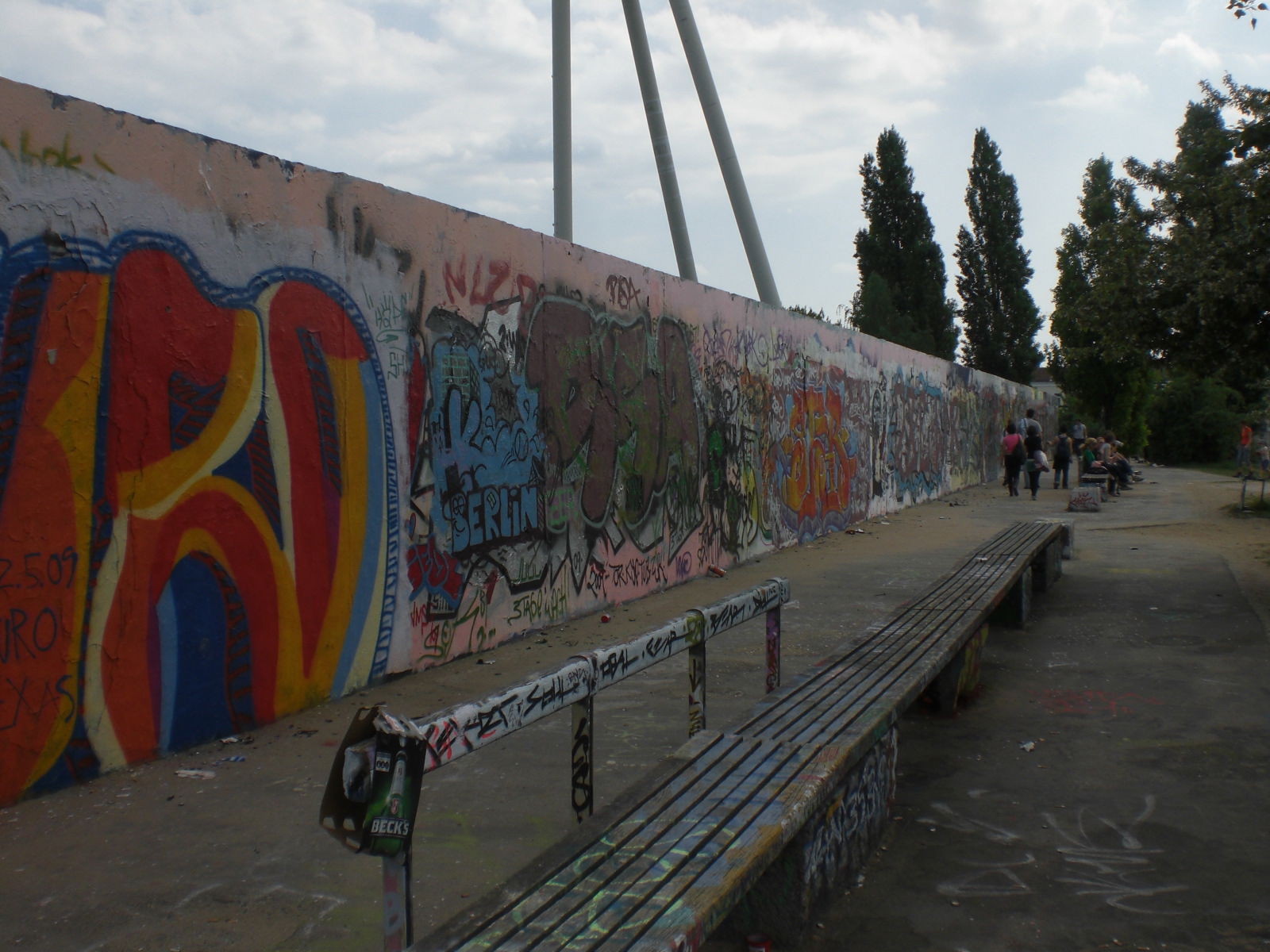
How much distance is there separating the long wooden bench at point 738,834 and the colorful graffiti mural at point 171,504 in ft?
7.60

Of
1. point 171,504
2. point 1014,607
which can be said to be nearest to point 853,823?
point 171,504

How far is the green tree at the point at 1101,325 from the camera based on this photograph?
9766 millimetres

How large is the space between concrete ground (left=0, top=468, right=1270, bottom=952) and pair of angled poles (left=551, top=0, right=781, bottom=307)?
10.0 m

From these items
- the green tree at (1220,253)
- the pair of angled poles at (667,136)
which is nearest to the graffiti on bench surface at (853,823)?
the green tree at (1220,253)

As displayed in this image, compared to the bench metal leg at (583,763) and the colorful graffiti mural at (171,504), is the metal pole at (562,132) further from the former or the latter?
the bench metal leg at (583,763)

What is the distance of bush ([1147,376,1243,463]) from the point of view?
40.1m

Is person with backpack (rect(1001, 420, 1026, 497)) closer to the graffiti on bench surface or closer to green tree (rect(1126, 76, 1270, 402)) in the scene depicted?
green tree (rect(1126, 76, 1270, 402))

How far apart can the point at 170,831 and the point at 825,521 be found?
1046 cm

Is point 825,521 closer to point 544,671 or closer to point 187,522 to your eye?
point 187,522

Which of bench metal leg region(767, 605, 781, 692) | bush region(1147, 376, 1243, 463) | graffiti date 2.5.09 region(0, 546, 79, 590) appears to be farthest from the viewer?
bush region(1147, 376, 1243, 463)

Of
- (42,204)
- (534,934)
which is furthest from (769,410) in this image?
(534,934)

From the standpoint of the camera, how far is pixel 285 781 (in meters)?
4.01

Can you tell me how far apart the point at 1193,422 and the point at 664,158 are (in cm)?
3228

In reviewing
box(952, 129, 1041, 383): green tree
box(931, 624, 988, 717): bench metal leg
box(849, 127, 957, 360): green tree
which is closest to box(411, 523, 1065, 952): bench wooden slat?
box(931, 624, 988, 717): bench metal leg
